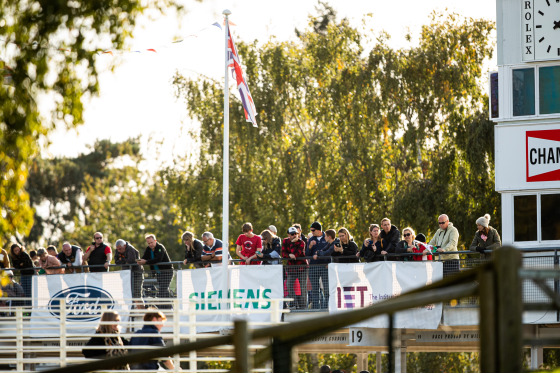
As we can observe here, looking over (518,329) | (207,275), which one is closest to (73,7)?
(518,329)

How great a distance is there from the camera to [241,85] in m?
22.8

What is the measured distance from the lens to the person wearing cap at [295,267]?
795 inches

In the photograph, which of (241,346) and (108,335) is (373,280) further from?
(241,346)

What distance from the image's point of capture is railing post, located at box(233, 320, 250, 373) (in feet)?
15.7

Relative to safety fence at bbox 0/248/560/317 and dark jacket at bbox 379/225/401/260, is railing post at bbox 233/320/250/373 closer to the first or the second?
safety fence at bbox 0/248/560/317

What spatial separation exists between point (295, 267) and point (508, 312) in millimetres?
15590

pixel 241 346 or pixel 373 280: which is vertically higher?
pixel 241 346

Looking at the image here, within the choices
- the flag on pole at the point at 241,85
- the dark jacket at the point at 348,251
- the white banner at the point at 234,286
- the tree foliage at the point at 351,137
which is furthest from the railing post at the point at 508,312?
the tree foliage at the point at 351,137

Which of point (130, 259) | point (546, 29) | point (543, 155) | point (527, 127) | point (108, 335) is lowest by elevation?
point (108, 335)

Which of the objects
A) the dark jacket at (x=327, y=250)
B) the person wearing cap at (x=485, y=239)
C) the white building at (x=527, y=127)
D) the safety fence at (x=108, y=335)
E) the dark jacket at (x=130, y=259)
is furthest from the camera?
the dark jacket at (x=130, y=259)

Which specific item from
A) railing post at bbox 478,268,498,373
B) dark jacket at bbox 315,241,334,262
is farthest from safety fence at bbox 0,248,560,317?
railing post at bbox 478,268,498,373

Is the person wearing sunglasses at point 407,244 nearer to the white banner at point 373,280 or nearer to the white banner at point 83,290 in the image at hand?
the white banner at point 373,280

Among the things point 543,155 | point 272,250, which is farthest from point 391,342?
point 272,250

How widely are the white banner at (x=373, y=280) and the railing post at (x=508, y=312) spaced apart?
1447 centimetres
